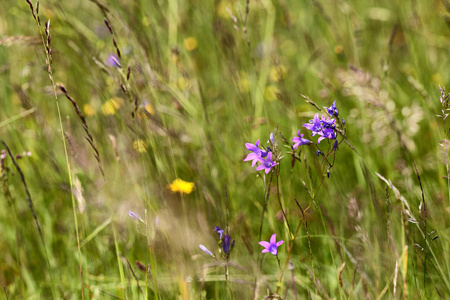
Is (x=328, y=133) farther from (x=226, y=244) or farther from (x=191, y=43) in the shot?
(x=191, y=43)

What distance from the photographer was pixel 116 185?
6.35 feet

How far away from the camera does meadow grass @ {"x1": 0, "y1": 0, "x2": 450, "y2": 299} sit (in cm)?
128

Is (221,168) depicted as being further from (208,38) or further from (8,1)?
(8,1)

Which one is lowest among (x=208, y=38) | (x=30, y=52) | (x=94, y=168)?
(x=94, y=168)

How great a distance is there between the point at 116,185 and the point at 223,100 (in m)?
0.92

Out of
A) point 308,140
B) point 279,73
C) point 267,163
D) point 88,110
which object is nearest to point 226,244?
point 267,163

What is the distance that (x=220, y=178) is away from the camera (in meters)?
1.73

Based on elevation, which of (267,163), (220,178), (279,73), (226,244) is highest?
(279,73)

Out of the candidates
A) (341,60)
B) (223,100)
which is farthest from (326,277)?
(341,60)

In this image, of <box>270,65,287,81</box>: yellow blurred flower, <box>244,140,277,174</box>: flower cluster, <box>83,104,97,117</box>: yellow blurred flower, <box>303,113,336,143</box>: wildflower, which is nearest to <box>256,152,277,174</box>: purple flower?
<box>244,140,277,174</box>: flower cluster

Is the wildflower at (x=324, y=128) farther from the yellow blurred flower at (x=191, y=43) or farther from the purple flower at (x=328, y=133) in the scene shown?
the yellow blurred flower at (x=191, y=43)

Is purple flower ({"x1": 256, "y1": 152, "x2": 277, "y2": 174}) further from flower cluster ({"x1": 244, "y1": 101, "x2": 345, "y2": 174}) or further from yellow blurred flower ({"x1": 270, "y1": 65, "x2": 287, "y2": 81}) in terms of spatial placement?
yellow blurred flower ({"x1": 270, "y1": 65, "x2": 287, "y2": 81})

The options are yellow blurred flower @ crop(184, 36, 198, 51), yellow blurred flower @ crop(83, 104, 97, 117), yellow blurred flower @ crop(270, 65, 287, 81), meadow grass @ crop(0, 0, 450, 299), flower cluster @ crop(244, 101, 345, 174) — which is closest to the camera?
flower cluster @ crop(244, 101, 345, 174)

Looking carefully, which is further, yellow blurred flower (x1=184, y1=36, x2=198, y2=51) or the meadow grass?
yellow blurred flower (x1=184, y1=36, x2=198, y2=51)
